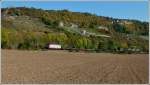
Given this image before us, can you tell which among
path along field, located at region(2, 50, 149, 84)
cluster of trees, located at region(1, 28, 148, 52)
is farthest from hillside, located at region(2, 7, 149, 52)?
path along field, located at region(2, 50, 149, 84)

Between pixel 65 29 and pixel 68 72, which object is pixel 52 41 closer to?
pixel 65 29

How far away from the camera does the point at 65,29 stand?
71.1 feet

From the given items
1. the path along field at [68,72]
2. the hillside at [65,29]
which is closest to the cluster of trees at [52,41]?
the hillside at [65,29]

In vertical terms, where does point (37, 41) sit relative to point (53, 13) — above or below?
below

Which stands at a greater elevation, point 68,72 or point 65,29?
point 65,29

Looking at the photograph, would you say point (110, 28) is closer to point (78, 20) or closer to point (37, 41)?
point (78, 20)

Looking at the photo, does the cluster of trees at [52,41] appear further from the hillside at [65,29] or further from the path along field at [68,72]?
the path along field at [68,72]

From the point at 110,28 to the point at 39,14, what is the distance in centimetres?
294

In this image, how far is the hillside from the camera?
14.4 metres

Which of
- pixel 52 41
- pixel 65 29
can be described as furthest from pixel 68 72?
pixel 52 41

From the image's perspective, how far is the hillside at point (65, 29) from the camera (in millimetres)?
14422

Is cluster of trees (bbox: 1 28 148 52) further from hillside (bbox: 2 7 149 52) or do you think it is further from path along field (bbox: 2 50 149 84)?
path along field (bbox: 2 50 149 84)

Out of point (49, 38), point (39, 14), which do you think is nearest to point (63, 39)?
point (49, 38)

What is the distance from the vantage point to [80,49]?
26234mm
